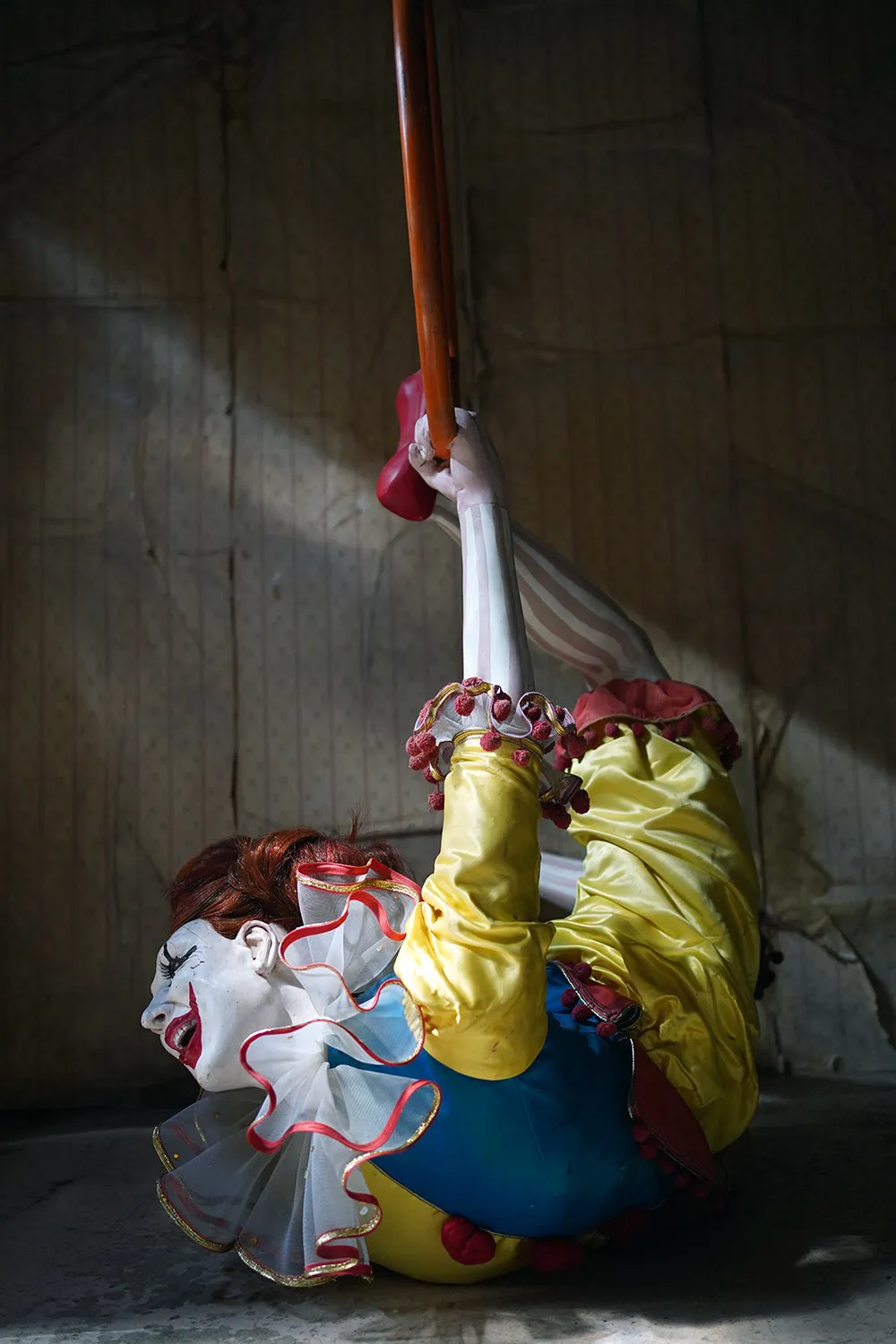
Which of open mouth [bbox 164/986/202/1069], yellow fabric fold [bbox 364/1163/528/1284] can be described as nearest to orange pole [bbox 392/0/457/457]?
open mouth [bbox 164/986/202/1069]

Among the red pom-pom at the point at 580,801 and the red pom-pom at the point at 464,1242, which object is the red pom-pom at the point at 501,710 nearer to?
the red pom-pom at the point at 580,801

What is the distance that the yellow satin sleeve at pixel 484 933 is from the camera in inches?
56.1

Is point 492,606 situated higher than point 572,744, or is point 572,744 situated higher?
point 492,606

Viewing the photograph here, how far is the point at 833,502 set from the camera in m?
3.20

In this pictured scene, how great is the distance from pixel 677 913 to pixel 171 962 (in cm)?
78

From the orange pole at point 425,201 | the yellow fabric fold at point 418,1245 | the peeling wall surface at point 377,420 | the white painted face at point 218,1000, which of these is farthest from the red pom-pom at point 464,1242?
the peeling wall surface at point 377,420

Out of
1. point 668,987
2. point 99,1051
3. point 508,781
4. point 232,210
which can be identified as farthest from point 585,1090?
point 232,210

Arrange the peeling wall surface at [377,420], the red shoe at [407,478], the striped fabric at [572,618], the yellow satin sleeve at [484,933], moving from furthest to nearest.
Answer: the peeling wall surface at [377,420], the striped fabric at [572,618], the red shoe at [407,478], the yellow satin sleeve at [484,933]

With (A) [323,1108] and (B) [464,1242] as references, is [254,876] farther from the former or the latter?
(B) [464,1242]

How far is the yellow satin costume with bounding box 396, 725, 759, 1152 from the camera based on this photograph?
144cm

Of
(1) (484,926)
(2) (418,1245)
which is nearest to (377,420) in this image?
(1) (484,926)

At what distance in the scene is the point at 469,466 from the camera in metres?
1.86

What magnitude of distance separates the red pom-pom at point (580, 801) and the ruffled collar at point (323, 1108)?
10.2 inches

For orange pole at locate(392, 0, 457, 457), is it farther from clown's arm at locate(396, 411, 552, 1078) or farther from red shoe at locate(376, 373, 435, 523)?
clown's arm at locate(396, 411, 552, 1078)
